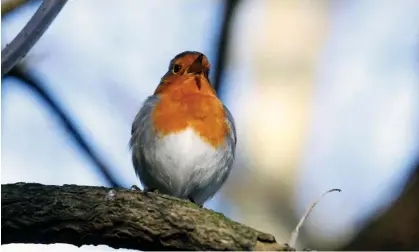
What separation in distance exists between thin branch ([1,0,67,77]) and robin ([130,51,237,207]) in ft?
1.67

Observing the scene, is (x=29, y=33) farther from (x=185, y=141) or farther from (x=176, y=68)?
(x=176, y=68)

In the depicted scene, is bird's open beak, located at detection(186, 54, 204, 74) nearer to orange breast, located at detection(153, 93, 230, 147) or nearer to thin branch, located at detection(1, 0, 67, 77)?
orange breast, located at detection(153, 93, 230, 147)

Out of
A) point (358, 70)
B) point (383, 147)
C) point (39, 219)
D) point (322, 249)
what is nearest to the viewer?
point (39, 219)

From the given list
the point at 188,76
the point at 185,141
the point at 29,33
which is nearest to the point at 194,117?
the point at 185,141

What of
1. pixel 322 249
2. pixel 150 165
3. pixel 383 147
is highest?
pixel 150 165

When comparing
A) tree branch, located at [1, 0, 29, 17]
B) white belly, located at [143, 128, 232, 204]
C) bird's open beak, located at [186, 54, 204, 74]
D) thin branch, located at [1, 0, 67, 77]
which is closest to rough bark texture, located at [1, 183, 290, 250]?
thin branch, located at [1, 0, 67, 77]

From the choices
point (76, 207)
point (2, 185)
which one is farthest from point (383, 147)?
point (2, 185)

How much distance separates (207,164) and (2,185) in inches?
29.0

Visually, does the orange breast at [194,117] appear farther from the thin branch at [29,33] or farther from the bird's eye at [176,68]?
the thin branch at [29,33]

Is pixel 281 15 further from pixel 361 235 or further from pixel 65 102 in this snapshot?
pixel 361 235

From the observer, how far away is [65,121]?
89.3 inches

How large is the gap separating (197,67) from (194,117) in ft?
0.88

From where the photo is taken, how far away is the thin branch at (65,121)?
2.19m

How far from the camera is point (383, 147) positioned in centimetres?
210
